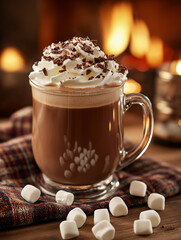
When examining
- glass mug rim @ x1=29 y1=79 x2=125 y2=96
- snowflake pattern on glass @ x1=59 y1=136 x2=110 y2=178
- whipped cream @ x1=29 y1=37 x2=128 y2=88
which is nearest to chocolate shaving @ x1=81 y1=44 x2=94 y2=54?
whipped cream @ x1=29 y1=37 x2=128 y2=88

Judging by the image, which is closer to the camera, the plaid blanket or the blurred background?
the plaid blanket

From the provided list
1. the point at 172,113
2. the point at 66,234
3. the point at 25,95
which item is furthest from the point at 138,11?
the point at 66,234

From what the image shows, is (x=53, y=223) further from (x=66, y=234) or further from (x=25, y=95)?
(x=25, y=95)

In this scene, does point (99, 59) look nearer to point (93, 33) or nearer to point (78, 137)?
point (78, 137)

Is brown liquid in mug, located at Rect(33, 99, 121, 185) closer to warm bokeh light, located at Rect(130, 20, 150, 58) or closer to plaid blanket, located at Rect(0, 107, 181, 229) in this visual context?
plaid blanket, located at Rect(0, 107, 181, 229)

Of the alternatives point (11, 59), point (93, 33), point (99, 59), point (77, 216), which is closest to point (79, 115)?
point (99, 59)

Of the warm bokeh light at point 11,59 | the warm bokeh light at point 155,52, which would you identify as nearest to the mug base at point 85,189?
the warm bokeh light at point 11,59

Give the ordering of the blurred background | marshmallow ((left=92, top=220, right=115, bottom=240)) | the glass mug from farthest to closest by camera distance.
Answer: the blurred background → the glass mug → marshmallow ((left=92, top=220, right=115, bottom=240))
